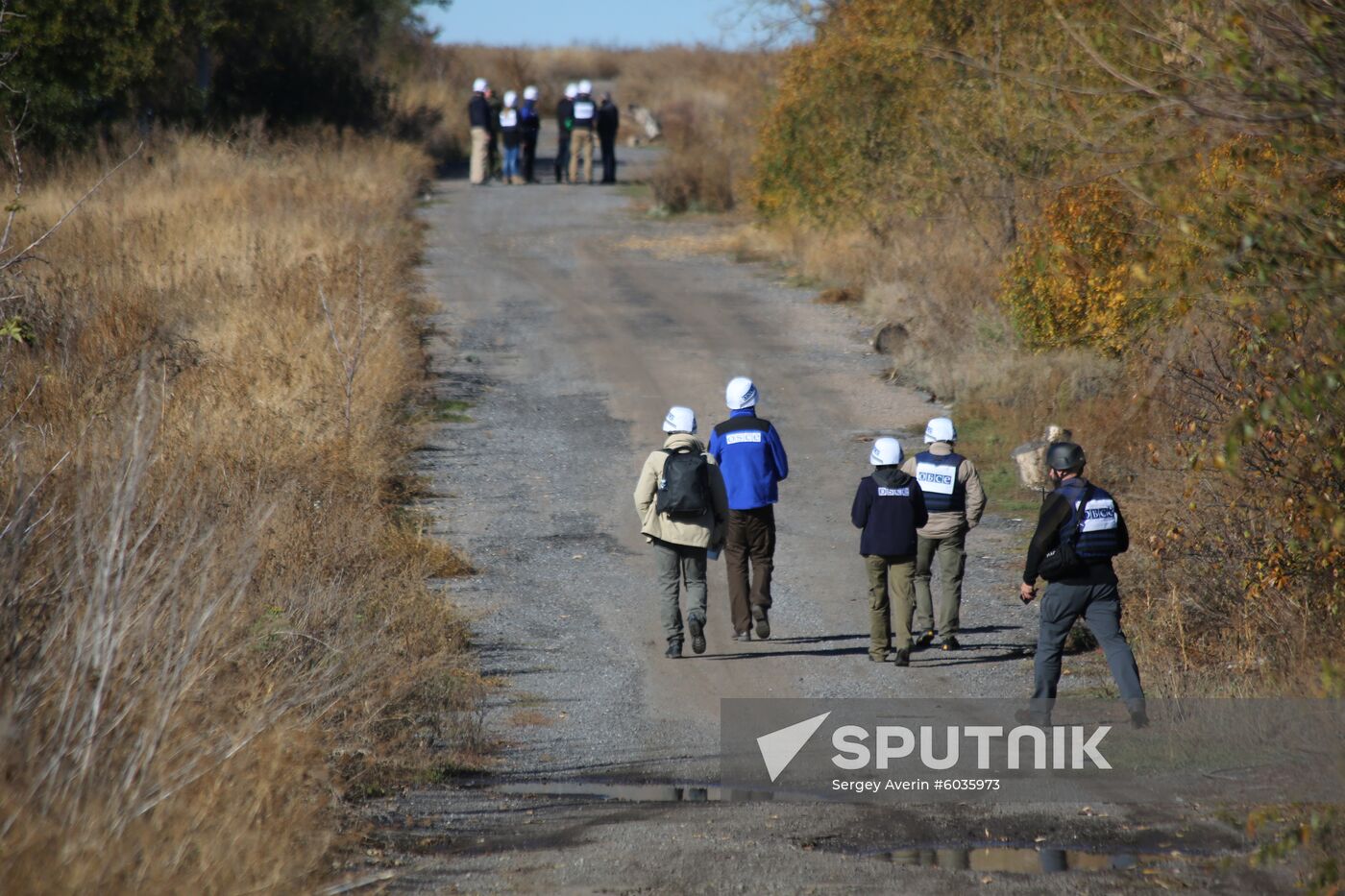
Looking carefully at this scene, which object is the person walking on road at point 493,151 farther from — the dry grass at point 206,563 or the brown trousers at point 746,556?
the brown trousers at point 746,556

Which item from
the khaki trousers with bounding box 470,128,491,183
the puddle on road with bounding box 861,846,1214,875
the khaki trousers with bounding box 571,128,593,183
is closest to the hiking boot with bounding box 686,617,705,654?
the puddle on road with bounding box 861,846,1214,875

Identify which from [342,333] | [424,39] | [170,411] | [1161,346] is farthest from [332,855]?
[424,39]

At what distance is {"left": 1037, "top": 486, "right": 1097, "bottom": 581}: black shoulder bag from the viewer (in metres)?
7.79

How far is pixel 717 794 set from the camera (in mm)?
7160

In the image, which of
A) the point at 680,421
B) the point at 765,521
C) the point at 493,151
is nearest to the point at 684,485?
the point at 680,421

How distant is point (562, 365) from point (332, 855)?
46.2 feet

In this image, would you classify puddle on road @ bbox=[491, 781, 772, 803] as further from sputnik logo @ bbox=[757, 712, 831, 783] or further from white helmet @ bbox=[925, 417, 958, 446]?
white helmet @ bbox=[925, 417, 958, 446]

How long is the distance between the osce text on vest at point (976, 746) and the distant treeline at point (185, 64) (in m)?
16.3

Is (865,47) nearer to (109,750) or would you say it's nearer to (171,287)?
(171,287)

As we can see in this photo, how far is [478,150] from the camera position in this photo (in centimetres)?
3547

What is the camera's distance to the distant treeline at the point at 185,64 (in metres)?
25.1

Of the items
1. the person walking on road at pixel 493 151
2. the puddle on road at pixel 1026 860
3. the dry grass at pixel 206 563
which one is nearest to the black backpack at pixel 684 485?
the dry grass at pixel 206 563

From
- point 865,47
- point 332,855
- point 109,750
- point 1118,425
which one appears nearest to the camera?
point 109,750

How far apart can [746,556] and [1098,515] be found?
282 centimetres
